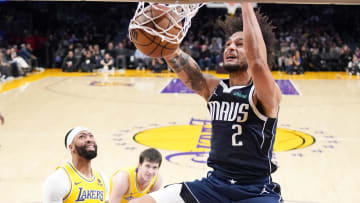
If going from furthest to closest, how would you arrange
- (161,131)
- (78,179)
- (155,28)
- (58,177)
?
(161,131)
(78,179)
(58,177)
(155,28)

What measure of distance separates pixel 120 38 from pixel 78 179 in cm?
Answer: 2246

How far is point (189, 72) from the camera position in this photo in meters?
4.06

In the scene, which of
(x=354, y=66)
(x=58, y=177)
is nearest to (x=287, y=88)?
(x=354, y=66)

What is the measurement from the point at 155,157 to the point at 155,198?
1.55 metres

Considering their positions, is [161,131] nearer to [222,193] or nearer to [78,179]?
[78,179]

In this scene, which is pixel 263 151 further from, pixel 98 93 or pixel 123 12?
pixel 123 12

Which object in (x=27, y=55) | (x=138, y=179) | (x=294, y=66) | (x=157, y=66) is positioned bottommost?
(x=157, y=66)

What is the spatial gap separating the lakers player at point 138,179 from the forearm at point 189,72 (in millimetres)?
1210

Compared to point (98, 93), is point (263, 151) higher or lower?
higher

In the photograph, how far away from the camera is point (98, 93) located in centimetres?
1517

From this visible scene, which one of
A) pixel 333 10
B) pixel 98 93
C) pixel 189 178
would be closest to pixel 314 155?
pixel 189 178

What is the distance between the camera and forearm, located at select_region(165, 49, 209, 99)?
13.0 feet

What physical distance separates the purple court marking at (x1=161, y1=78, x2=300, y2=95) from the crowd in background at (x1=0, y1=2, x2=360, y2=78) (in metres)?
2.97

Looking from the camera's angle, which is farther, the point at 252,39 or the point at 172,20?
the point at 172,20
